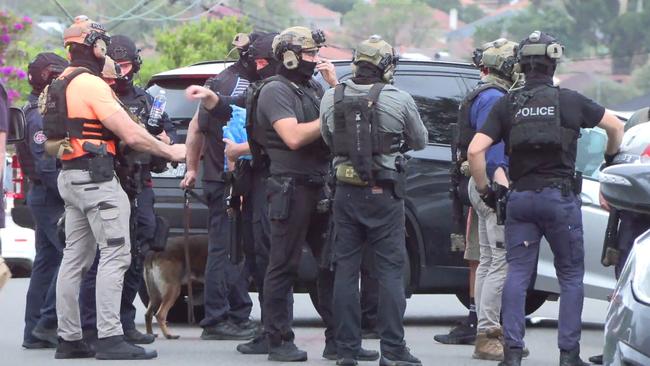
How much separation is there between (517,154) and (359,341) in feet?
4.74

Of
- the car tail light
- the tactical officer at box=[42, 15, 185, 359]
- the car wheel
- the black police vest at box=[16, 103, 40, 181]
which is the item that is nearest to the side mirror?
the tactical officer at box=[42, 15, 185, 359]

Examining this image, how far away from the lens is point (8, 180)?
61.0ft

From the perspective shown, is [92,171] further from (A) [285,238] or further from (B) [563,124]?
(B) [563,124]

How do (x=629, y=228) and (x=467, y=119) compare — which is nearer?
(x=629, y=228)

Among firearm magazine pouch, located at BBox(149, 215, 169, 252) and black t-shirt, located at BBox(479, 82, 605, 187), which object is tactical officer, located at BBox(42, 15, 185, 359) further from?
black t-shirt, located at BBox(479, 82, 605, 187)

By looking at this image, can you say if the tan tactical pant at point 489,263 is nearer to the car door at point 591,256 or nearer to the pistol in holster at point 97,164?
the car door at point 591,256

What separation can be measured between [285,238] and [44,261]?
2035mm

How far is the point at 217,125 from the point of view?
1034 cm

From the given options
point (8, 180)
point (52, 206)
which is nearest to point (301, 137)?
point (52, 206)

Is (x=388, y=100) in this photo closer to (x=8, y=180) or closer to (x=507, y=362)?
(x=507, y=362)

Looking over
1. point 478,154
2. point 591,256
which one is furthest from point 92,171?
point 591,256

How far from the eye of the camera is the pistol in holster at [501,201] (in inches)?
350

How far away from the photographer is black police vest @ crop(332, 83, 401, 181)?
28.1 ft

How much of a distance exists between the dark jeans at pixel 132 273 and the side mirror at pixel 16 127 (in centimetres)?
83
